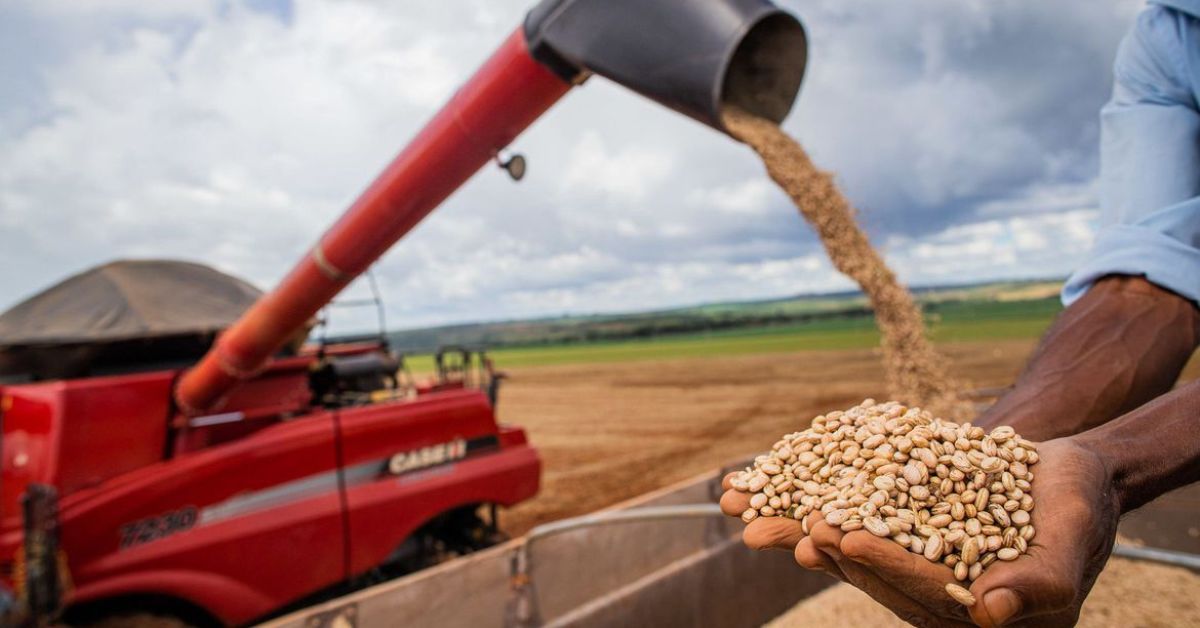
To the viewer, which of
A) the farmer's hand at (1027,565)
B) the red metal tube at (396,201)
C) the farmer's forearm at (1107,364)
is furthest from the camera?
the red metal tube at (396,201)

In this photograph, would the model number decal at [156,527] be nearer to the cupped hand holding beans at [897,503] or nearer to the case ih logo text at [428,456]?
the case ih logo text at [428,456]

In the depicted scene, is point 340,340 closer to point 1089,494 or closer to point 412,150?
point 412,150

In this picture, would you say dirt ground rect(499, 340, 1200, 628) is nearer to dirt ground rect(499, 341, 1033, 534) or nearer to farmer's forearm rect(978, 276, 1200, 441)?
dirt ground rect(499, 341, 1033, 534)

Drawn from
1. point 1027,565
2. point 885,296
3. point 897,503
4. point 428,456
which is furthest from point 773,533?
point 428,456

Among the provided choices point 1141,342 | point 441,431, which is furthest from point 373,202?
point 1141,342

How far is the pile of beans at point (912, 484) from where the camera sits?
1.10m

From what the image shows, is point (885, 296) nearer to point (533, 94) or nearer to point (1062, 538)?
point (533, 94)

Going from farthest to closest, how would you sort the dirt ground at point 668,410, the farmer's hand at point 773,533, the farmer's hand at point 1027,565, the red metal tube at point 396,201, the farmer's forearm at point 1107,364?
the dirt ground at point 668,410 → the red metal tube at point 396,201 → the farmer's forearm at point 1107,364 → the farmer's hand at point 773,533 → the farmer's hand at point 1027,565

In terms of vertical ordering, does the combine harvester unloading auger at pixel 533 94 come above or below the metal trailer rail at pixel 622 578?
above

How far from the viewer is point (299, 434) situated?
3.42 metres

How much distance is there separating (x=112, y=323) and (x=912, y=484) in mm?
3877

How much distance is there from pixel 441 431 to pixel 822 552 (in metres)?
3.08

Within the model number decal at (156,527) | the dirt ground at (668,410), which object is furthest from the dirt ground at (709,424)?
the model number decal at (156,527)

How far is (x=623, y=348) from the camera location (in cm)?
4288
